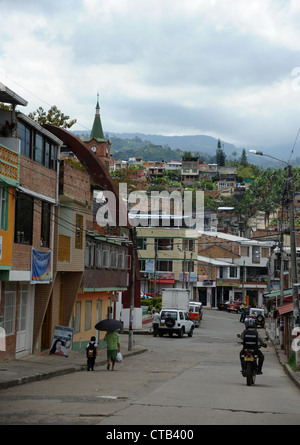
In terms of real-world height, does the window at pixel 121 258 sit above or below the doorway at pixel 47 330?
above

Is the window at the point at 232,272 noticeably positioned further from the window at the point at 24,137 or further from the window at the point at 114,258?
the window at the point at 24,137

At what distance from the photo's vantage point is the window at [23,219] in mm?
21453

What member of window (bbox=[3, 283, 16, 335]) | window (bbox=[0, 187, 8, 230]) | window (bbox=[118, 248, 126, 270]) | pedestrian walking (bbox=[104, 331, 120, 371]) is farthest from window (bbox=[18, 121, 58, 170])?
window (bbox=[118, 248, 126, 270])

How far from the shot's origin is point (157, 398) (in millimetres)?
13898

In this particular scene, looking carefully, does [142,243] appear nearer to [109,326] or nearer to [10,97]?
[109,326]

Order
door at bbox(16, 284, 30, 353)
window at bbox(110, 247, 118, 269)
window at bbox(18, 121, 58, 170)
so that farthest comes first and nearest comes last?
window at bbox(110, 247, 118, 269)
door at bbox(16, 284, 30, 353)
window at bbox(18, 121, 58, 170)

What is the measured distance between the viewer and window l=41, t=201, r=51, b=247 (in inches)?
955

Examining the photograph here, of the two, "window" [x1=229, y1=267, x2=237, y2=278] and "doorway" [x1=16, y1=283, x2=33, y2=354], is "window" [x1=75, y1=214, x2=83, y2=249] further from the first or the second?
"window" [x1=229, y1=267, x2=237, y2=278]

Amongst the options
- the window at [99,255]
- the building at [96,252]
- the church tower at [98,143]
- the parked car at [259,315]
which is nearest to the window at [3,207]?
the building at [96,252]

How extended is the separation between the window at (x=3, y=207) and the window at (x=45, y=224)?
162 inches

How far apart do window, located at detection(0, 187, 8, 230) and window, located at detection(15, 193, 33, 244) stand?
121 centimetres
